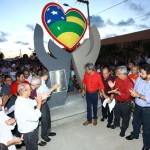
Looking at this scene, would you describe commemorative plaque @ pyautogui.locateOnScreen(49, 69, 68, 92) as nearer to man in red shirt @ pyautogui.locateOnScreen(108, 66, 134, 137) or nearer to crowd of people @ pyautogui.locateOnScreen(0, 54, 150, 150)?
crowd of people @ pyautogui.locateOnScreen(0, 54, 150, 150)

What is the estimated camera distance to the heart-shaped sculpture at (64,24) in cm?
597

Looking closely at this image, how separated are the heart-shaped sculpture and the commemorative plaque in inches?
41.5

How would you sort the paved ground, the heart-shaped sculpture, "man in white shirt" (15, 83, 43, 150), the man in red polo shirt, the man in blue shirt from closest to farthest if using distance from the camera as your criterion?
1. "man in white shirt" (15, 83, 43, 150)
2. the man in blue shirt
3. the paved ground
4. the man in red polo shirt
5. the heart-shaped sculpture

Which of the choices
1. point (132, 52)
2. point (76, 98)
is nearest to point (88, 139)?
point (76, 98)

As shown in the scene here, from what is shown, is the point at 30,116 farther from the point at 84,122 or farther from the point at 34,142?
the point at 84,122

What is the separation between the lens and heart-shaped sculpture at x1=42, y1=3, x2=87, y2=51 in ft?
19.6

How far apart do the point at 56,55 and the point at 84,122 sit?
249 cm

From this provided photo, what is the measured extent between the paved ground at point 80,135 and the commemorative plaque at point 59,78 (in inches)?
28.2

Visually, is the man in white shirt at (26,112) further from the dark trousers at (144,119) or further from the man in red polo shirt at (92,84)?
the man in red polo shirt at (92,84)

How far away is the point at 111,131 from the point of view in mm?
4668

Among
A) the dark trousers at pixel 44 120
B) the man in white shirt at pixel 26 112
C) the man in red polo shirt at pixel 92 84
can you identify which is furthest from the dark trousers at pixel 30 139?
the man in red polo shirt at pixel 92 84

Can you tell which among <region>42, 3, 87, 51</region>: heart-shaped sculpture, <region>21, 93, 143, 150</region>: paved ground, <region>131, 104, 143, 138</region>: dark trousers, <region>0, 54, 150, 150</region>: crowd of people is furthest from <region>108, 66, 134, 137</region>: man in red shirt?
<region>42, 3, 87, 51</region>: heart-shaped sculpture

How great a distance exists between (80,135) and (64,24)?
3851 millimetres

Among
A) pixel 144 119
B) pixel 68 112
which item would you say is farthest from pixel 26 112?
pixel 68 112
